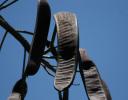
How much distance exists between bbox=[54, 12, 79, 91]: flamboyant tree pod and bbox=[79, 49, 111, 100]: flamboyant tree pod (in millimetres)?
271

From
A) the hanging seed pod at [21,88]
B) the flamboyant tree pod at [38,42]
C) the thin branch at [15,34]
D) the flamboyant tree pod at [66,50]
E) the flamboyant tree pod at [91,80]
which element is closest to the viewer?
the flamboyant tree pod at [66,50]

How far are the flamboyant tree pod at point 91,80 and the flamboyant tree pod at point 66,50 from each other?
271 mm

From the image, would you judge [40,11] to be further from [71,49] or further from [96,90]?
[96,90]

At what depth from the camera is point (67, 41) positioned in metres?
2.75

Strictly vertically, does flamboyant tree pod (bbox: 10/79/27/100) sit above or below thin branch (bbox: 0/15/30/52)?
below

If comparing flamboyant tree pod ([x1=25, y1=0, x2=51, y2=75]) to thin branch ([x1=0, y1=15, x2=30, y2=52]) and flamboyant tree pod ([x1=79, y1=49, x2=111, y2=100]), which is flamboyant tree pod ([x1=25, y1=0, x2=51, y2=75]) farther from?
thin branch ([x1=0, y1=15, x2=30, y2=52])

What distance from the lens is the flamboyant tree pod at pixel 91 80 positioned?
2.73m

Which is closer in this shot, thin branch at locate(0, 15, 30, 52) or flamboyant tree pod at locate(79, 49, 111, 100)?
flamboyant tree pod at locate(79, 49, 111, 100)

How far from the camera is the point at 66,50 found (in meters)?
2.73

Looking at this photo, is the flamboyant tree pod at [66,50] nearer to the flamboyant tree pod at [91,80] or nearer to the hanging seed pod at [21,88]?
the flamboyant tree pod at [91,80]

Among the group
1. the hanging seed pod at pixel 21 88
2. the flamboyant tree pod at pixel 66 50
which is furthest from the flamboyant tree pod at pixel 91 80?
the hanging seed pod at pixel 21 88

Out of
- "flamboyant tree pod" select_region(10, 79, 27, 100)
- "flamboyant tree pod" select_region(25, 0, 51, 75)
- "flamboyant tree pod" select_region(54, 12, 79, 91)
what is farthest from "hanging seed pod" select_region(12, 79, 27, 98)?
"flamboyant tree pod" select_region(54, 12, 79, 91)

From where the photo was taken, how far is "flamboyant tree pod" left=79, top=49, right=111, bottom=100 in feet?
8.96

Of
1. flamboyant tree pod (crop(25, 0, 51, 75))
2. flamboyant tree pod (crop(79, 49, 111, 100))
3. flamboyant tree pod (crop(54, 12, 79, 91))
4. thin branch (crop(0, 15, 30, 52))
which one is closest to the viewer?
flamboyant tree pod (crop(54, 12, 79, 91))
